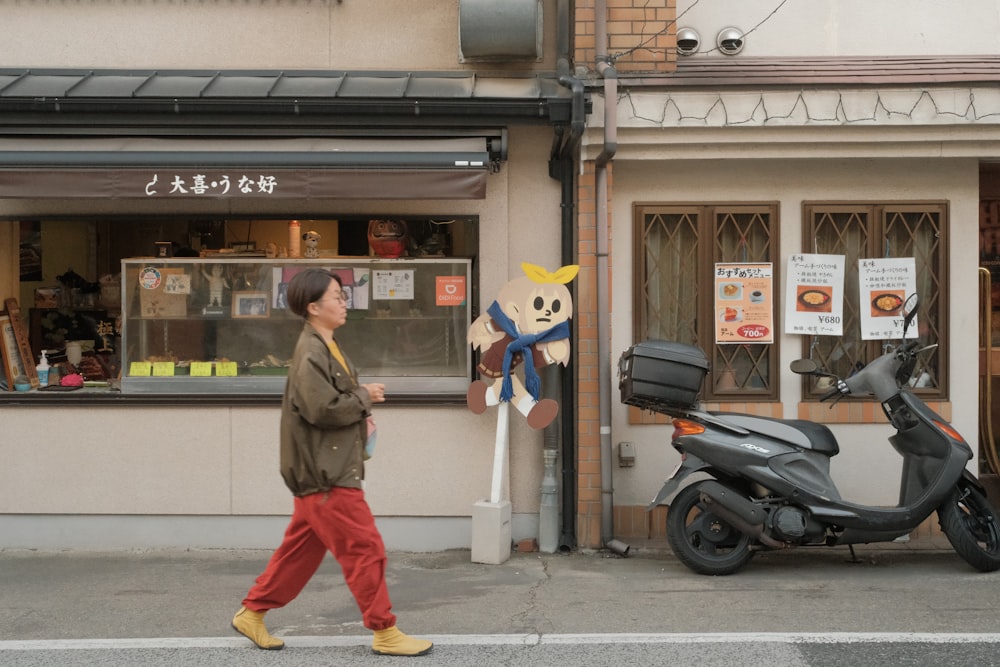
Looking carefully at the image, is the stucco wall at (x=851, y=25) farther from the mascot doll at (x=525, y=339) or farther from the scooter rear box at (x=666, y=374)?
the scooter rear box at (x=666, y=374)

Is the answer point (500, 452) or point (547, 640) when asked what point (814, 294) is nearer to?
point (500, 452)

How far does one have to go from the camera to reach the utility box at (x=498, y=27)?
25.2 ft

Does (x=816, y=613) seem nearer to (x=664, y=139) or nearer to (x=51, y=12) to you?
(x=664, y=139)

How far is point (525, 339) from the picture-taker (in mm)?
7551

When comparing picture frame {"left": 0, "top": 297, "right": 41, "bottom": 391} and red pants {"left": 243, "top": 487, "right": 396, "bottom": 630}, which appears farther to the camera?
picture frame {"left": 0, "top": 297, "right": 41, "bottom": 391}

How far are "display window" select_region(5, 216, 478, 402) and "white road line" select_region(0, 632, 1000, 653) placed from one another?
2.65 m

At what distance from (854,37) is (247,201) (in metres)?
4.61

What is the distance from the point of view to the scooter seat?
280 inches

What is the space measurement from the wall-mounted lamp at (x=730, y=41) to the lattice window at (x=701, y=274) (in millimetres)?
1148

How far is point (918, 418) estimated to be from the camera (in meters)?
7.15

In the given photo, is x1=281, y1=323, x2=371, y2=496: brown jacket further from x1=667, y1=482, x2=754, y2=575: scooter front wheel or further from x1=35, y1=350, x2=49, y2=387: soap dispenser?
x1=35, y1=350, x2=49, y2=387: soap dispenser

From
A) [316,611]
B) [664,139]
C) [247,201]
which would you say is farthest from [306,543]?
[664,139]

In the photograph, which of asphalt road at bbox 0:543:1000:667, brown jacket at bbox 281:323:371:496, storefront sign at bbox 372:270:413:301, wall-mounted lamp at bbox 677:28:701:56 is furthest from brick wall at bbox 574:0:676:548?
brown jacket at bbox 281:323:371:496

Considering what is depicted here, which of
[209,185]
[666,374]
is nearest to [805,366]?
[666,374]
